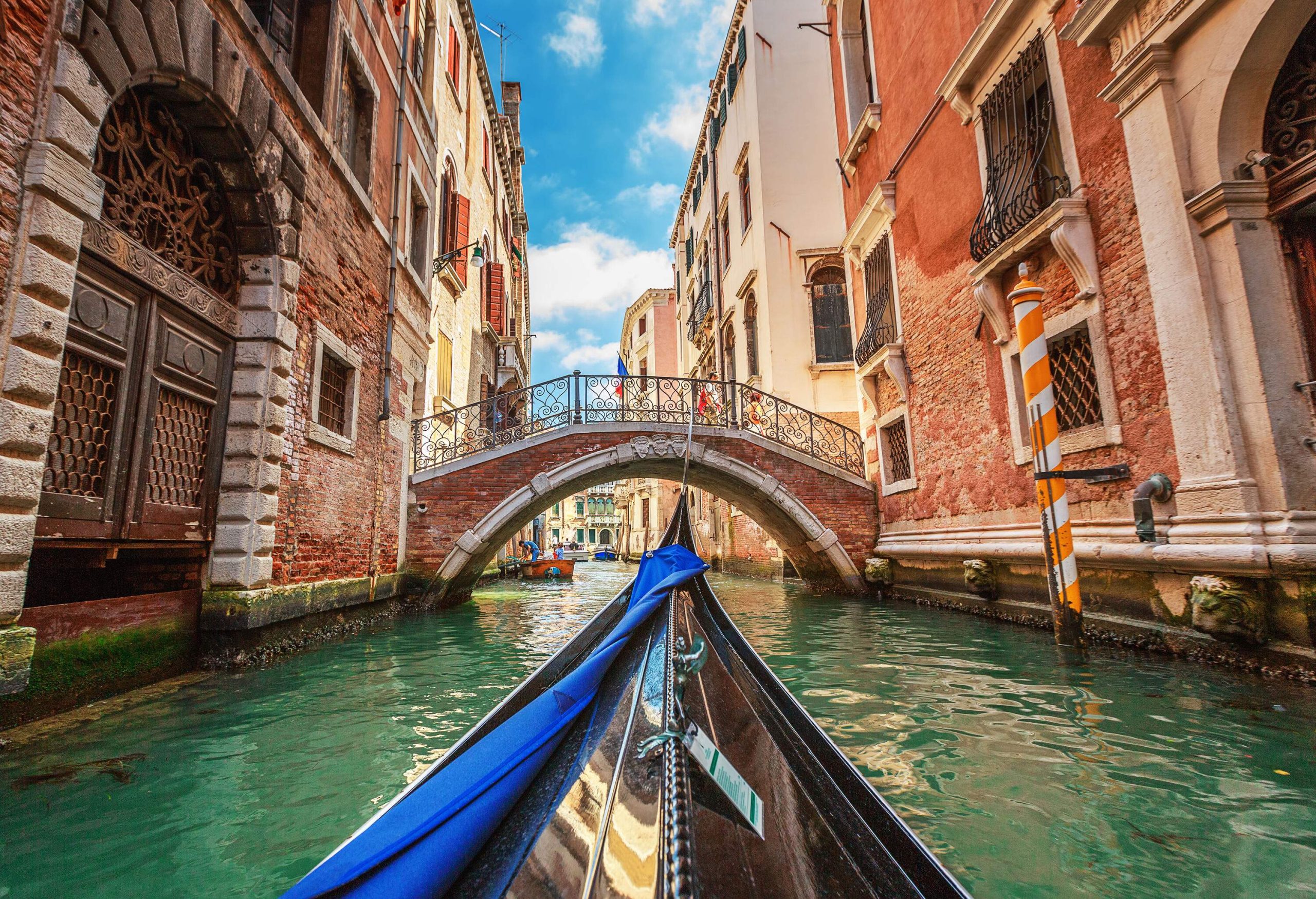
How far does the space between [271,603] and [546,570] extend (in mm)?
8854

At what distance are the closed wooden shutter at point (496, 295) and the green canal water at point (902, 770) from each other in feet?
28.8

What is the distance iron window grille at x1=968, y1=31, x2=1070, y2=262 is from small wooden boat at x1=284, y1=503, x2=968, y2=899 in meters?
4.36

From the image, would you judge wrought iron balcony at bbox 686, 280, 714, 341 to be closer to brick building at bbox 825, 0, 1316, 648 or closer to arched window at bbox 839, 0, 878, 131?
arched window at bbox 839, 0, 878, 131

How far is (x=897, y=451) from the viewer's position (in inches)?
280

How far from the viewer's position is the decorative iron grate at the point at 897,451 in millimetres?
6828

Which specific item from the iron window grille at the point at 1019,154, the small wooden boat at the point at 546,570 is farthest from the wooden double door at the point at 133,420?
the small wooden boat at the point at 546,570

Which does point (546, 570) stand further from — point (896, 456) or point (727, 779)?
point (727, 779)

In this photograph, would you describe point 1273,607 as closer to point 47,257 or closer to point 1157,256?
point 1157,256

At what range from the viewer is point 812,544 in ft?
24.7

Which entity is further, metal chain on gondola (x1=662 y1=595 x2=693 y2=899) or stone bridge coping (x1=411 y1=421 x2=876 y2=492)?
stone bridge coping (x1=411 y1=421 x2=876 y2=492)

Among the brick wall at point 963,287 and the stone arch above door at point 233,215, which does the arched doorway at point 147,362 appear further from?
the brick wall at point 963,287

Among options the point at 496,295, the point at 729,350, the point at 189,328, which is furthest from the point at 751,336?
the point at 189,328

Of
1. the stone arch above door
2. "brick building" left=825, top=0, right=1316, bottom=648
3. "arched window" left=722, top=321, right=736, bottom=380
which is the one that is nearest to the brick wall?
"brick building" left=825, top=0, right=1316, bottom=648

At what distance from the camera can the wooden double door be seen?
2617 mm
